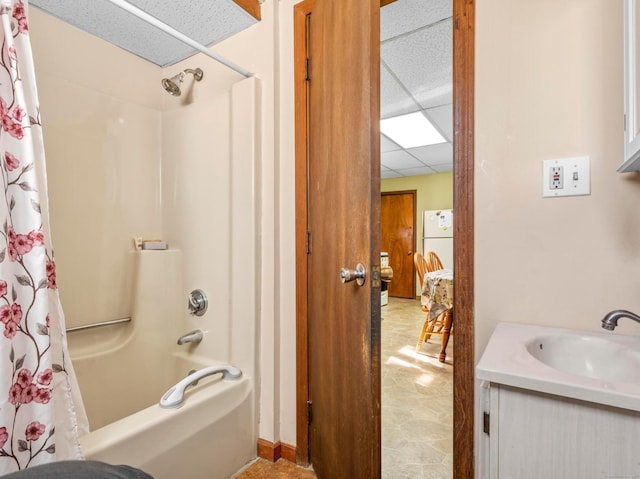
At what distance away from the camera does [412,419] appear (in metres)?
1.94

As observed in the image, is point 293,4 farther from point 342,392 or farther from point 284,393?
point 284,393

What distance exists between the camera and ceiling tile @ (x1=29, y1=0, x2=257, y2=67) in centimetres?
152

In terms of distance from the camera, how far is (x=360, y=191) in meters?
1.04

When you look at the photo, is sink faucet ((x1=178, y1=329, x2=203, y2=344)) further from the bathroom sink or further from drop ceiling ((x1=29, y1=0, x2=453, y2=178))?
drop ceiling ((x1=29, y1=0, x2=453, y2=178))

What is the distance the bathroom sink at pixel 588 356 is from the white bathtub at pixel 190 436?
115 centimetres

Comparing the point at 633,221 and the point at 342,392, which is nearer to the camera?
the point at 633,221

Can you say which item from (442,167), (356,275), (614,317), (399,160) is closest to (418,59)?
(356,275)

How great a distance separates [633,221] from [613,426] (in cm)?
64

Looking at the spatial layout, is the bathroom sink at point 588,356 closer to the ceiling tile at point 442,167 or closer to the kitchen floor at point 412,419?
the kitchen floor at point 412,419

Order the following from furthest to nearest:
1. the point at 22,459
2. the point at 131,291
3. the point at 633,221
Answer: the point at 131,291
the point at 633,221
the point at 22,459

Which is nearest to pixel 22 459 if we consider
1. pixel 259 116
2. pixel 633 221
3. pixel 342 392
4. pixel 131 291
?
pixel 342 392

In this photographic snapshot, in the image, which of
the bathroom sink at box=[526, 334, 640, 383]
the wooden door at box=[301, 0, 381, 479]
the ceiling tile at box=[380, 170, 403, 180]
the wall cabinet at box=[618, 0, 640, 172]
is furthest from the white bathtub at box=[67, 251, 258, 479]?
the ceiling tile at box=[380, 170, 403, 180]

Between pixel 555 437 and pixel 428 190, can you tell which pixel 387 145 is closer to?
pixel 428 190

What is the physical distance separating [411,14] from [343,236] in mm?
1333
